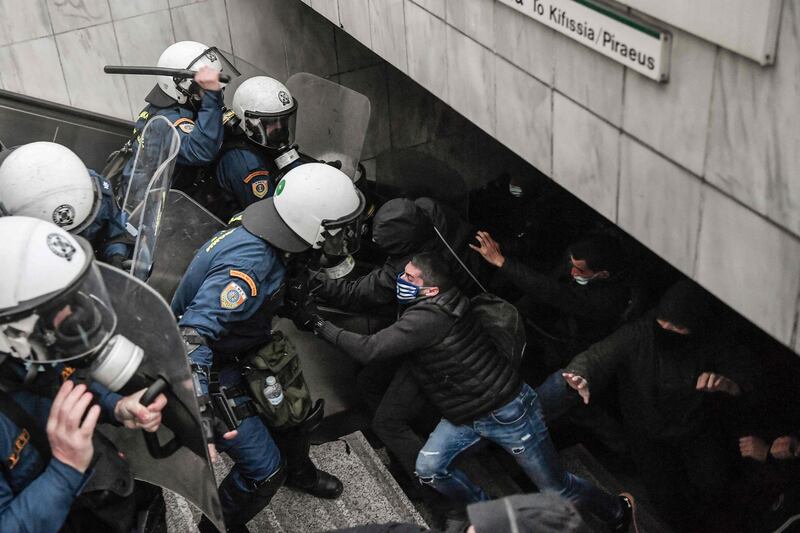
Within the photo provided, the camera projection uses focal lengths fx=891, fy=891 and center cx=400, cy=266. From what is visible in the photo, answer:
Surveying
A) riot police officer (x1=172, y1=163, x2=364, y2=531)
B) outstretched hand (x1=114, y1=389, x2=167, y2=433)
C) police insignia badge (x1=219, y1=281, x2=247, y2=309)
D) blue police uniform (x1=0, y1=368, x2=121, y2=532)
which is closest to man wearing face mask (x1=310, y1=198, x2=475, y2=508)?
riot police officer (x1=172, y1=163, x2=364, y2=531)

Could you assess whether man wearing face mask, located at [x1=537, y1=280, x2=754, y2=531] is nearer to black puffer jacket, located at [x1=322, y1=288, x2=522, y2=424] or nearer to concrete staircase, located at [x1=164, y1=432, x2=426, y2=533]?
black puffer jacket, located at [x1=322, y1=288, x2=522, y2=424]

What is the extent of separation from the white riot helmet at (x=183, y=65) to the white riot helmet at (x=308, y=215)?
1791mm

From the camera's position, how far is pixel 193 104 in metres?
5.60

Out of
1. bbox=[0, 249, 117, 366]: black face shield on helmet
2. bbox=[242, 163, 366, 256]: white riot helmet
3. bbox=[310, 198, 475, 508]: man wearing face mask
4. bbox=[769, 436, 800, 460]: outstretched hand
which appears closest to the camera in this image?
bbox=[0, 249, 117, 366]: black face shield on helmet

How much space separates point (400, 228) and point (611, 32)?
62.0 inches

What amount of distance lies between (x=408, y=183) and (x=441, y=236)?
2.82 ft

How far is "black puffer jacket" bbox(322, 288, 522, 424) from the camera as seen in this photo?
13.3 ft

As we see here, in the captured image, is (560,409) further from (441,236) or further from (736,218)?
(736,218)

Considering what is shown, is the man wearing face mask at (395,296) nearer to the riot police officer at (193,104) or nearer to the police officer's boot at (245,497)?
the police officer's boot at (245,497)

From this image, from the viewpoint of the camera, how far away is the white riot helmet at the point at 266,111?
5328mm

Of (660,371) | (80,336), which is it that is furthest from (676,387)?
(80,336)

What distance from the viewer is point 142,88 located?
7.27 meters

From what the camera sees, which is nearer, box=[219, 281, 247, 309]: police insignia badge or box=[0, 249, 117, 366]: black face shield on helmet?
box=[0, 249, 117, 366]: black face shield on helmet

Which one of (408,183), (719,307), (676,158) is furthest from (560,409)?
(676,158)
